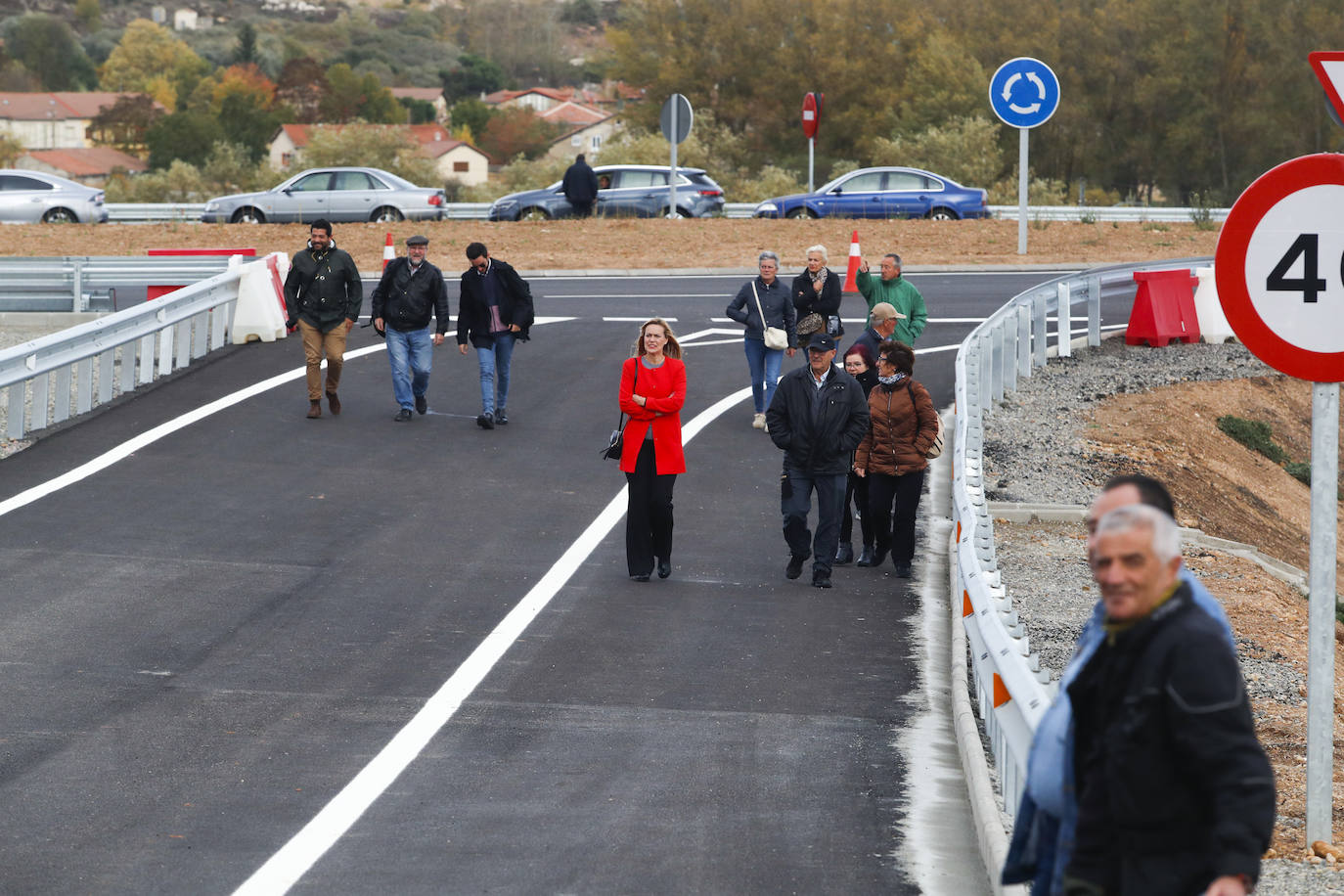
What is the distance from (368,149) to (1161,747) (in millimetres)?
63828

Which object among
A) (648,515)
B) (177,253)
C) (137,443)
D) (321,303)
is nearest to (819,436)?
(648,515)

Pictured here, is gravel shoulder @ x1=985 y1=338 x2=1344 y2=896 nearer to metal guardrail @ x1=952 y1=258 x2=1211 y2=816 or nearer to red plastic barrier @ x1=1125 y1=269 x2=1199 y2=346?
red plastic barrier @ x1=1125 y1=269 x2=1199 y2=346

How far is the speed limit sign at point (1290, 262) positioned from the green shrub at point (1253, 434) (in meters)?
14.7

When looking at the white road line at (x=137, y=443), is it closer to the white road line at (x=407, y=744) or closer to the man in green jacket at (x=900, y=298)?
the white road line at (x=407, y=744)

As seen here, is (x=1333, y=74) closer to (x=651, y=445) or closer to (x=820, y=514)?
(x=820, y=514)

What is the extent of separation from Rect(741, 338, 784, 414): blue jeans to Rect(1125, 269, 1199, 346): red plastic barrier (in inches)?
279

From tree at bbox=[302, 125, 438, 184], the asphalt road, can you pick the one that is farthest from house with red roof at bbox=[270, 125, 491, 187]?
the asphalt road

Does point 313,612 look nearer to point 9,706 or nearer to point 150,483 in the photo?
point 9,706

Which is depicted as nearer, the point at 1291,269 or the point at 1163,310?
the point at 1291,269

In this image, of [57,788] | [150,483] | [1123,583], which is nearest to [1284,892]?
[1123,583]

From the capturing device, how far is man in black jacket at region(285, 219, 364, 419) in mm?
16969

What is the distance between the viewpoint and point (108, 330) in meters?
17.7

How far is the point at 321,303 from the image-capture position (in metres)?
17.0

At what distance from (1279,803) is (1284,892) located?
1453 millimetres
